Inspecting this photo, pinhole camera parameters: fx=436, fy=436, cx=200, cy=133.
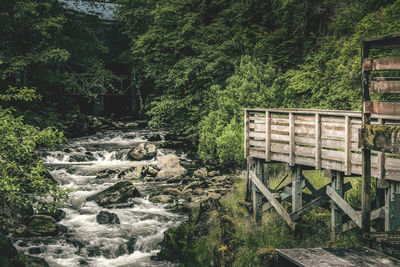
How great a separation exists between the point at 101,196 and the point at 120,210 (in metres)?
1.33

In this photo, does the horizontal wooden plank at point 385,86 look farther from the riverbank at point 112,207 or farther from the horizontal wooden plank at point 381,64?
the riverbank at point 112,207

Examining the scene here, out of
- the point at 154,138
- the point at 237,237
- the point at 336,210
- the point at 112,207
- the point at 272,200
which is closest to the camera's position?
the point at 336,210

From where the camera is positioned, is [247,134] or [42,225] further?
[42,225]

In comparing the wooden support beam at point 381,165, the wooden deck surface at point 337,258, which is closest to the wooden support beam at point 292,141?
the wooden support beam at point 381,165

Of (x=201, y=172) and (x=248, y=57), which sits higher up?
(x=248, y=57)

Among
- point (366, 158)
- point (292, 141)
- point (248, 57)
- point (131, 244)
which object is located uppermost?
point (248, 57)

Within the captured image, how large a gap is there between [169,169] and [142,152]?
5.07 metres

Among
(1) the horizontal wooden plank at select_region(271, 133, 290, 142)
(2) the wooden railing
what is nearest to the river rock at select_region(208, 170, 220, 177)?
(2) the wooden railing

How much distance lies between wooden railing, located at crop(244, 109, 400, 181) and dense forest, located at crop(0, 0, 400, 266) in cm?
520

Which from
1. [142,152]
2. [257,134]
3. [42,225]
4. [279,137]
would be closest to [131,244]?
[42,225]

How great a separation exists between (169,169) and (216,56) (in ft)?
23.1

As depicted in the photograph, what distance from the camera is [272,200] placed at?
11.8 meters

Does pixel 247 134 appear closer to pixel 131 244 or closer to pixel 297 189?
pixel 297 189

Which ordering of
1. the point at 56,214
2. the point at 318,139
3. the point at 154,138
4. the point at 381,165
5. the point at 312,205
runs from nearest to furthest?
1. the point at 381,165
2. the point at 318,139
3. the point at 312,205
4. the point at 56,214
5. the point at 154,138
